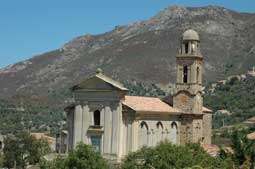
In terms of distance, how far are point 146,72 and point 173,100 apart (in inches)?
4868

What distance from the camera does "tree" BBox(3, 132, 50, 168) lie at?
71425 mm

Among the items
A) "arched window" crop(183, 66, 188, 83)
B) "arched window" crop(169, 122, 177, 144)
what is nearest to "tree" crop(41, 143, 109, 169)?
"arched window" crop(169, 122, 177, 144)

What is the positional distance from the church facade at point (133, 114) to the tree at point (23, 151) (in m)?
14.5

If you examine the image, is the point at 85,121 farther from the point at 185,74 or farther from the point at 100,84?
the point at 185,74

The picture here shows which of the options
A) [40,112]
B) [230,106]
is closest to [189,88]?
[230,106]

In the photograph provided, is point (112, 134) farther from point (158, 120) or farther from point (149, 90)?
point (149, 90)

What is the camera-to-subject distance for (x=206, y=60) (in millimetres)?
191875

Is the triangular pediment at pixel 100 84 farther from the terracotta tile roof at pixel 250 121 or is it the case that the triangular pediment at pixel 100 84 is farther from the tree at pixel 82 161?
the terracotta tile roof at pixel 250 121

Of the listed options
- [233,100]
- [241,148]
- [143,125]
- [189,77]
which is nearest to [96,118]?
[143,125]

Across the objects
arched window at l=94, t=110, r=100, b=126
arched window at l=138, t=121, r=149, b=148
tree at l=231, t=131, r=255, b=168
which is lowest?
tree at l=231, t=131, r=255, b=168

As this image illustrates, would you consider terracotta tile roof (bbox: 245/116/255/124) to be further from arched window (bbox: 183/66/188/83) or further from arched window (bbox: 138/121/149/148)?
arched window (bbox: 138/121/149/148)

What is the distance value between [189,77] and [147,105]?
5367 mm

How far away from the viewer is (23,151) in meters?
72.8

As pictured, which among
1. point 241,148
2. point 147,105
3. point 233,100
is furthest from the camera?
point 233,100
